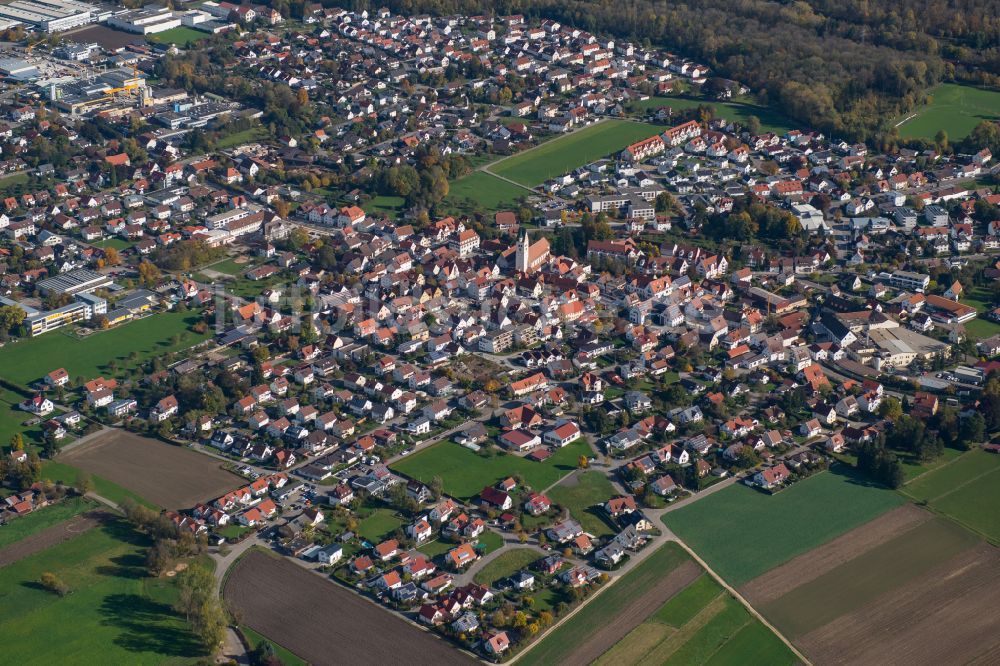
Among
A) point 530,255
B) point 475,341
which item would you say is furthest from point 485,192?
point 475,341

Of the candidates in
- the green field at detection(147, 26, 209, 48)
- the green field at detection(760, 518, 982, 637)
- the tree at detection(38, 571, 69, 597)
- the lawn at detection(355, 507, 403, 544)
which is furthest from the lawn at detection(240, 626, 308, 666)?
the green field at detection(147, 26, 209, 48)

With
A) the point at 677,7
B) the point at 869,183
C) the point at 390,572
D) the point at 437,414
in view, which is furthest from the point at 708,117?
the point at 390,572

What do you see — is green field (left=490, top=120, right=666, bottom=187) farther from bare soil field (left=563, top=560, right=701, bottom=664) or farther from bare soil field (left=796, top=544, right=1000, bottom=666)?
bare soil field (left=796, top=544, right=1000, bottom=666)

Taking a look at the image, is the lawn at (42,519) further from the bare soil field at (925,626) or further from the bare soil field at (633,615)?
the bare soil field at (925,626)

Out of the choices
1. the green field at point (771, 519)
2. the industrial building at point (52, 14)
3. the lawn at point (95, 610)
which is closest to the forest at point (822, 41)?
the industrial building at point (52, 14)

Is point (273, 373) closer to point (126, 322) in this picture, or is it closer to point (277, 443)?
point (277, 443)

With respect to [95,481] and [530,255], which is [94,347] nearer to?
[95,481]
